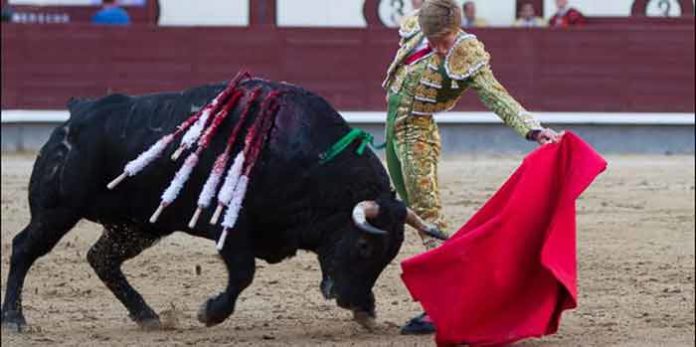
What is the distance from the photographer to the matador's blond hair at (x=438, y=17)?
4.78 metres

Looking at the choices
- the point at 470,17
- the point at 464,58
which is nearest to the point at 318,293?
the point at 464,58

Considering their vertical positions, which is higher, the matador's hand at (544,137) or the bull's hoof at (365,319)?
the matador's hand at (544,137)

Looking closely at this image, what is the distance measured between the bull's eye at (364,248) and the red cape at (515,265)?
0.18 metres

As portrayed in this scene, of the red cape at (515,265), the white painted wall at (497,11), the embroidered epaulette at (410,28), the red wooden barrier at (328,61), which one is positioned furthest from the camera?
the white painted wall at (497,11)

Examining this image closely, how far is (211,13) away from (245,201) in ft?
25.9

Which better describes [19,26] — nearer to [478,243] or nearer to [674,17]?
[674,17]

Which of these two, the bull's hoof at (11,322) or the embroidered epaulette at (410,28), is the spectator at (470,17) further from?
the bull's hoof at (11,322)

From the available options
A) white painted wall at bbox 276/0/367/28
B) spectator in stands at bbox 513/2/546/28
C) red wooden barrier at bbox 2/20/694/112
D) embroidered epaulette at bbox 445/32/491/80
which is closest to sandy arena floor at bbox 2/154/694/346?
embroidered epaulette at bbox 445/32/491/80

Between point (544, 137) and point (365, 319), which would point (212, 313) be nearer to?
point (365, 319)

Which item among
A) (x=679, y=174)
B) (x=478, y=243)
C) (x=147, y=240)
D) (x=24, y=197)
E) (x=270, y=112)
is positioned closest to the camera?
(x=478, y=243)

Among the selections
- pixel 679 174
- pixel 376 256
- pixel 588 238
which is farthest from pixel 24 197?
pixel 376 256

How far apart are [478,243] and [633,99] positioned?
7560 millimetres

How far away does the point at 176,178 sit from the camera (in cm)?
511

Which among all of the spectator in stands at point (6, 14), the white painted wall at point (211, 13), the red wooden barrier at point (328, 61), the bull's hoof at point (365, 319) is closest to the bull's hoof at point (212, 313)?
the bull's hoof at point (365, 319)
